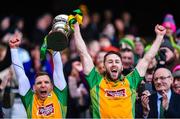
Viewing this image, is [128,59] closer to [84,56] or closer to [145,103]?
[145,103]

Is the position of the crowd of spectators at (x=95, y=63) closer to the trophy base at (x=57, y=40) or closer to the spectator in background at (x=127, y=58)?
the spectator in background at (x=127, y=58)

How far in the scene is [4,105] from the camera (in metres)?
10.7

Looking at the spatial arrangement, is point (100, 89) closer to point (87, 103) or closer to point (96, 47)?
point (87, 103)

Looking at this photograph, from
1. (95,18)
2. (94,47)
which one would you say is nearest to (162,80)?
(94,47)

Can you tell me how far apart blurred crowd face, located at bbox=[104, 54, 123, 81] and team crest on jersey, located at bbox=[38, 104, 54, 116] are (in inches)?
33.5

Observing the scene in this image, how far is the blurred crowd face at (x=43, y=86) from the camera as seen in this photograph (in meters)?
9.91

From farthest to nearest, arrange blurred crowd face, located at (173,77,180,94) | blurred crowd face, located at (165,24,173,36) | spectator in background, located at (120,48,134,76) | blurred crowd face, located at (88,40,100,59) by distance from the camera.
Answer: blurred crowd face, located at (88,40,100,59) → blurred crowd face, located at (165,24,173,36) → spectator in background, located at (120,48,134,76) → blurred crowd face, located at (173,77,180,94)

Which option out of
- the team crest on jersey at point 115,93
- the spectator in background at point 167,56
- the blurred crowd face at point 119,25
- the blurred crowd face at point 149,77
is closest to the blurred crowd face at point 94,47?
the blurred crowd face at point 119,25

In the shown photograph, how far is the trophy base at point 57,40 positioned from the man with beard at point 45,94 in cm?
42

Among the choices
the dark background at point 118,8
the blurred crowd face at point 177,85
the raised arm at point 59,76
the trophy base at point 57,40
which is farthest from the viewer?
the dark background at point 118,8

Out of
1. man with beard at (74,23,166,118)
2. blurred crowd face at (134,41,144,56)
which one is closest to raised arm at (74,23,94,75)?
man with beard at (74,23,166,118)

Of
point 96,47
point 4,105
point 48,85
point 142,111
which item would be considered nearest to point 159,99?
point 142,111

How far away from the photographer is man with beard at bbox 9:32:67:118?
9867mm

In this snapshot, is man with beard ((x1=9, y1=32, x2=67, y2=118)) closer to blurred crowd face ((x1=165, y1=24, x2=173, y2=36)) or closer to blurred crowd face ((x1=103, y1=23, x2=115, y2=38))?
blurred crowd face ((x1=165, y1=24, x2=173, y2=36))
